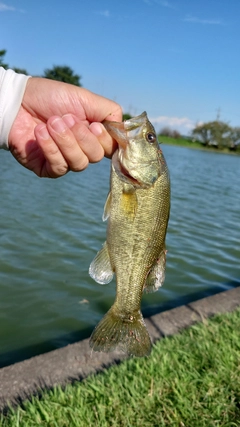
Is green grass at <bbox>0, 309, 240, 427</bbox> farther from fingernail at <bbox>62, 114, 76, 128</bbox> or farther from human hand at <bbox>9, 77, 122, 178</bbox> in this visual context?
fingernail at <bbox>62, 114, 76, 128</bbox>

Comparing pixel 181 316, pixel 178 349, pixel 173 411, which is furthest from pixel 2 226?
pixel 173 411

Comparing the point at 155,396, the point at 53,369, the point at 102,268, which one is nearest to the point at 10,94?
the point at 102,268

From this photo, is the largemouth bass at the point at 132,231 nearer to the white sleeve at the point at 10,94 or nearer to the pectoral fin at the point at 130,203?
the pectoral fin at the point at 130,203

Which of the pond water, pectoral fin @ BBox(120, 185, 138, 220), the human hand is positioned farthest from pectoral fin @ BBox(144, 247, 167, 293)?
the pond water

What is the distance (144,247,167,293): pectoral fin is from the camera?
8.44 ft

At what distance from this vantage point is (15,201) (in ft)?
40.7

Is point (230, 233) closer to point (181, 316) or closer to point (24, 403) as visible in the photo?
point (181, 316)

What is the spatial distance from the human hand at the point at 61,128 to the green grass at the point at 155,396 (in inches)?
75.1

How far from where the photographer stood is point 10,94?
2.82 meters

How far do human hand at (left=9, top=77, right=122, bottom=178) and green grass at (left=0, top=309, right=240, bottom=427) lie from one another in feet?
6.26

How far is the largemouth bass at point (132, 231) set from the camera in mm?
2422

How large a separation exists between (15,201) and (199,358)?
29.2ft

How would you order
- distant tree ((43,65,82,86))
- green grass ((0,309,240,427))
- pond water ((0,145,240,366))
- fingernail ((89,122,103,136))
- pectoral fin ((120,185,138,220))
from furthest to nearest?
distant tree ((43,65,82,86)) → pond water ((0,145,240,366)) → green grass ((0,309,240,427)) → fingernail ((89,122,103,136)) → pectoral fin ((120,185,138,220))

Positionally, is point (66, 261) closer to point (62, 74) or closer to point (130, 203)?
point (130, 203)
